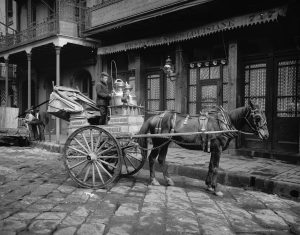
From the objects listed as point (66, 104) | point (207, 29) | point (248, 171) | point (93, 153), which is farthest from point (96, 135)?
point (207, 29)

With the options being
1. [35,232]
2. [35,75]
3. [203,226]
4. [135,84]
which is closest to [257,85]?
[135,84]

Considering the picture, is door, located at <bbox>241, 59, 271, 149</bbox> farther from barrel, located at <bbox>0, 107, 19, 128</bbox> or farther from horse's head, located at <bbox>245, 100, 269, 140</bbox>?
barrel, located at <bbox>0, 107, 19, 128</bbox>

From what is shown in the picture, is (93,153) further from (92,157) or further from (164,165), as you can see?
(164,165)

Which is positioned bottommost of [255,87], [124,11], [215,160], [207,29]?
[215,160]

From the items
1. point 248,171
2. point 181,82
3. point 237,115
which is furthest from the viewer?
point 181,82

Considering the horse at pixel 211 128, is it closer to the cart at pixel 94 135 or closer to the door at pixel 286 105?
the cart at pixel 94 135

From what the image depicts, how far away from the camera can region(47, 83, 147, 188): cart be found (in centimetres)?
564

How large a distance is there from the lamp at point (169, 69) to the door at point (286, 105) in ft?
12.6

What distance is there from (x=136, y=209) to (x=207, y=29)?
709 centimetres

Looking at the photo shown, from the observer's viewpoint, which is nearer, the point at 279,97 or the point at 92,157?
the point at 92,157

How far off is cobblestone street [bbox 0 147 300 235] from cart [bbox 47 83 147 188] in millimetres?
383

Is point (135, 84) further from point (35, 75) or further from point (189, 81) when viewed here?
point (35, 75)

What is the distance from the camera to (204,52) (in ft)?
35.5

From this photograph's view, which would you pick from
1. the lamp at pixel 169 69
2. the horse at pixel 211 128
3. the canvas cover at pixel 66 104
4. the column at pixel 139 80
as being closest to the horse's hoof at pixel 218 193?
the horse at pixel 211 128
